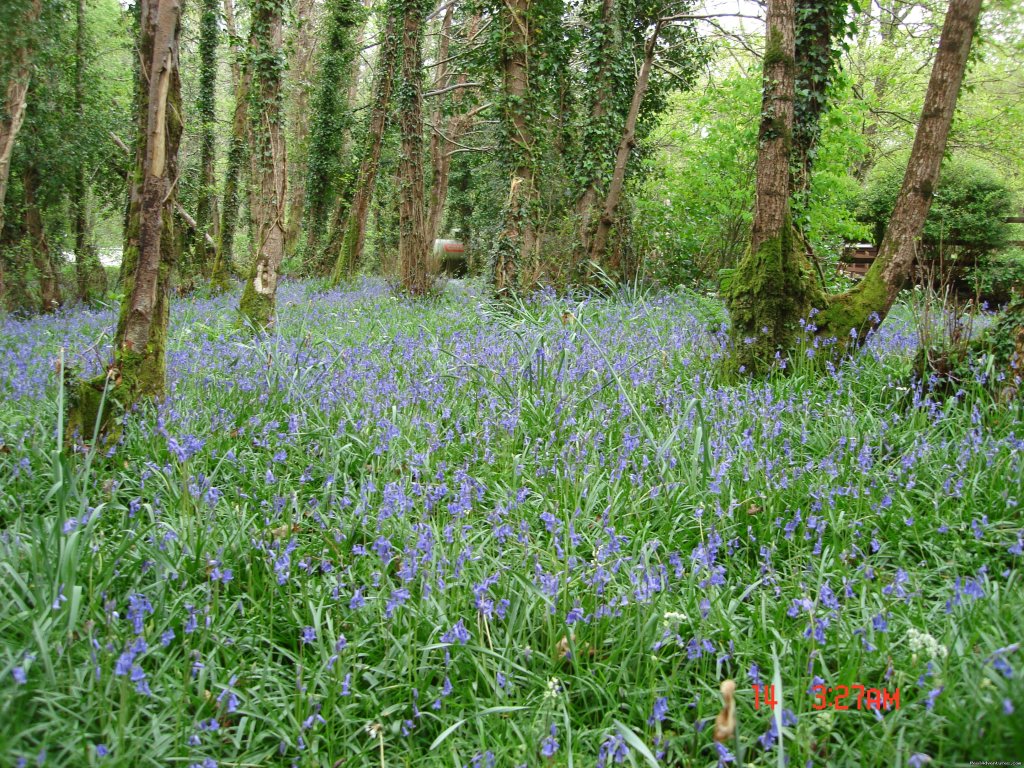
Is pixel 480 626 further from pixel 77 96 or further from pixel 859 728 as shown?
pixel 77 96

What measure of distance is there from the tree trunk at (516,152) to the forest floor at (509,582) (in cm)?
545

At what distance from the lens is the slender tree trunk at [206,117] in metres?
14.8

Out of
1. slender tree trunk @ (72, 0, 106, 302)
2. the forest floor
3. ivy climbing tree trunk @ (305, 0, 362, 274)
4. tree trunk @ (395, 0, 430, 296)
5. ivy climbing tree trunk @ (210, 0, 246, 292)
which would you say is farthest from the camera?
ivy climbing tree trunk @ (305, 0, 362, 274)

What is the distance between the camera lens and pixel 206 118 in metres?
15.9

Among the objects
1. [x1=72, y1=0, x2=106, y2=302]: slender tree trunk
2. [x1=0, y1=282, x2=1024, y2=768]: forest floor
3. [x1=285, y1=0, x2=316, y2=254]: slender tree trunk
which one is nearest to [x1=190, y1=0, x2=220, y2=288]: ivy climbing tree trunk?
[x1=72, y1=0, x2=106, y2=302]: slender tree trunk

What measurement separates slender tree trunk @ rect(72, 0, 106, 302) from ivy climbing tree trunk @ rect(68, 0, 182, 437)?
11.2m

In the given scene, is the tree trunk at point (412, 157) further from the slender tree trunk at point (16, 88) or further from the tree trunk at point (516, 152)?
the slender tree trunk at point (16, 88)

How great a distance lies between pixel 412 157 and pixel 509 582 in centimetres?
1072

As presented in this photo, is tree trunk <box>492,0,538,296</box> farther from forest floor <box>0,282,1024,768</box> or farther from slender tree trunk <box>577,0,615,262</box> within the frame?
forest floor <box>0,282,1024,768</box>

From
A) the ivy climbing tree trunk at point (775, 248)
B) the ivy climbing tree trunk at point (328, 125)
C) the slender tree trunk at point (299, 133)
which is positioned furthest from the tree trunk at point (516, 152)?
the slender tree trunk at point (299, 133)

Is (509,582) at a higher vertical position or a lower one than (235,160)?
lower
